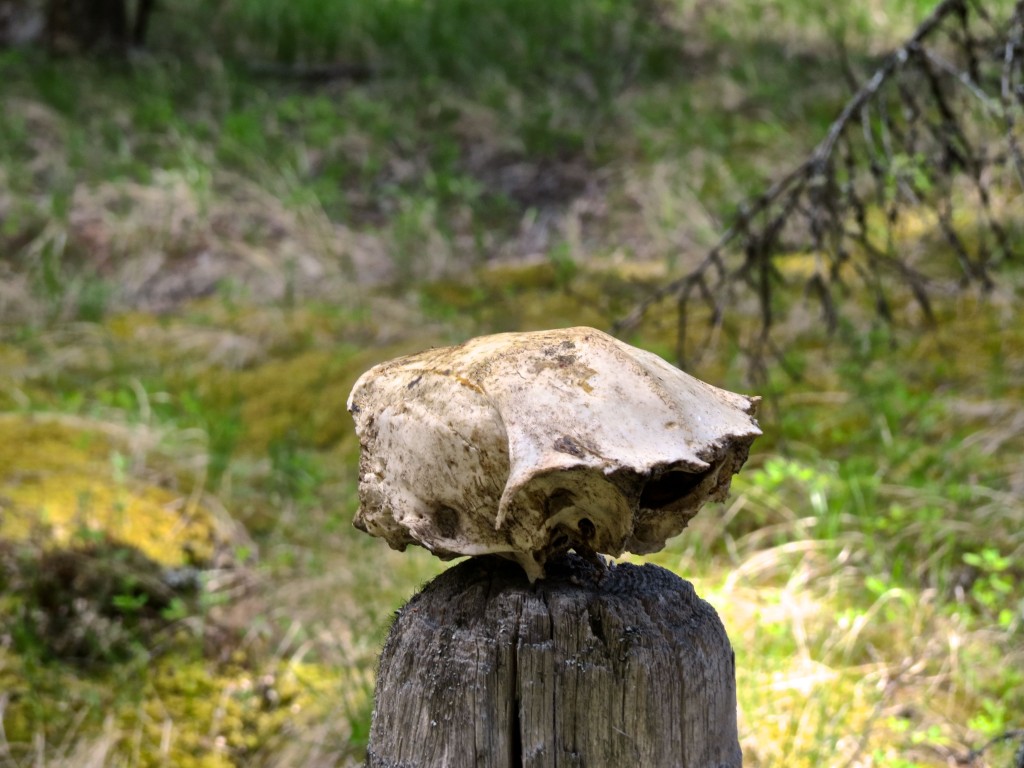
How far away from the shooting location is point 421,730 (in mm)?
1337

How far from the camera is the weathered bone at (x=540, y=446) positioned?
117cm

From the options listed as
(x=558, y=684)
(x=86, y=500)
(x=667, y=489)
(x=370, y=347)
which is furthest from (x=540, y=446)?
(x=370, y=347)

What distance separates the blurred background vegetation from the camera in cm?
299

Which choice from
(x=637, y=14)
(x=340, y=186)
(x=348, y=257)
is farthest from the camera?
(x=637, y=14)

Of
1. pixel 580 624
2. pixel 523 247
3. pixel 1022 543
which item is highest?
pixel 580 624

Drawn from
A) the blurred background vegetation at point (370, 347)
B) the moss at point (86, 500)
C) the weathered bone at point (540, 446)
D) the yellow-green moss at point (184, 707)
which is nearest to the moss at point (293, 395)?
the blurred background vegetation at point (370, 347)

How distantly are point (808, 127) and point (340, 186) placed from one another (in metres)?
3.62

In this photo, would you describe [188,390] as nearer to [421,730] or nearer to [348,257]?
[348,257]

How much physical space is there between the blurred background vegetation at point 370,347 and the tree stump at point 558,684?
1.37 m

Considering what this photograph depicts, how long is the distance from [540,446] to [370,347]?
15.0 feet

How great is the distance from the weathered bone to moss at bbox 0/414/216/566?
2362 millimetres

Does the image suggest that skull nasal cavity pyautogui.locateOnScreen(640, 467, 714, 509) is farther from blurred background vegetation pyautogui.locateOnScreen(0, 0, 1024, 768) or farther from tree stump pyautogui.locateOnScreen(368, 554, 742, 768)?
blurred background vegetation pyautogui.locateOnScreen(0, 0, 1024, 768)

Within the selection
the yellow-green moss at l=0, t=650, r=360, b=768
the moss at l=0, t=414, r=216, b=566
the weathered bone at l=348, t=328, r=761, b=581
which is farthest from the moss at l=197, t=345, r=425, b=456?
the weathered bone at l=348, t=328, r=761, b=581

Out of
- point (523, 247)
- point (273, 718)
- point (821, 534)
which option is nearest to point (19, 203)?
point (523, 247)
